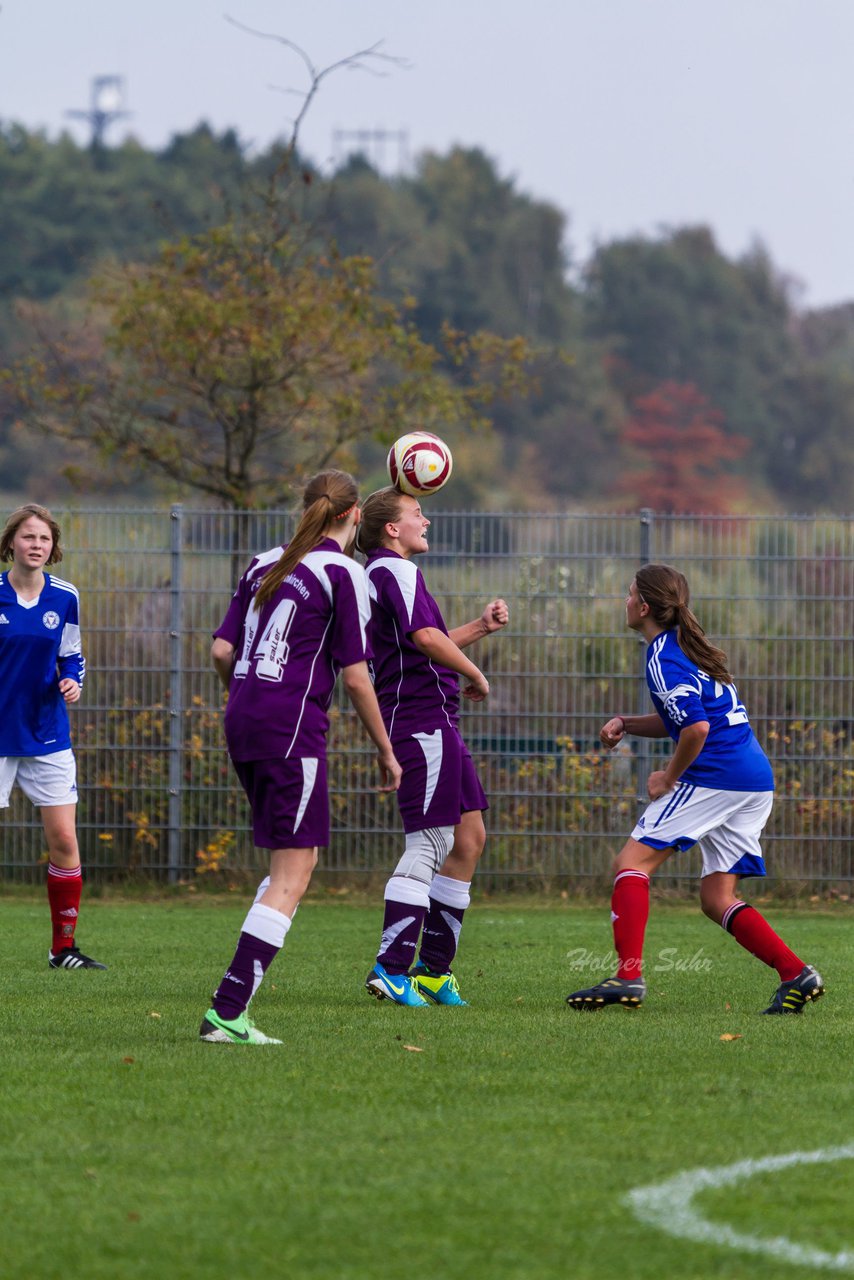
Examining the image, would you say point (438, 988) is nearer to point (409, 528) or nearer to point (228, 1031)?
point (228, 1031)

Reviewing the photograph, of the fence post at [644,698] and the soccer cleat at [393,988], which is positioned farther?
the fence post at [644,698]

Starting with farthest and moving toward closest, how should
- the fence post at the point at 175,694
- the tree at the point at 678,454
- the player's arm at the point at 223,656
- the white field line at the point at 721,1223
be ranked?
1. the tree at the point at 678,454
2. the fence post at the point at 175,694
3. the player's arm at the point at 223,656
4. the white field line at the point at 721,1223

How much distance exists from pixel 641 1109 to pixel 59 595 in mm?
4280

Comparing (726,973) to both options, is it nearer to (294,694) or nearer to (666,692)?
(666,692)

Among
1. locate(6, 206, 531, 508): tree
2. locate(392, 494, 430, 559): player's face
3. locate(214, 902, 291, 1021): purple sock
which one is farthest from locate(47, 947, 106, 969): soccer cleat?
locate(6, 206, 531, 508): tree

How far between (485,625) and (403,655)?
16.6 inches

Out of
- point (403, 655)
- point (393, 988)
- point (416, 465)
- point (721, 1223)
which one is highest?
point (416, 465)

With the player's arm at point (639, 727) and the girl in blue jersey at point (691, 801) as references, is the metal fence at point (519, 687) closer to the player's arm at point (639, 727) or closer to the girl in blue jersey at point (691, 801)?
the player's arm at point (639, 727)

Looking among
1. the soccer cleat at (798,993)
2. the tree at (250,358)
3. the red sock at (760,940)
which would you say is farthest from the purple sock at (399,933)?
the tree at (250,358)

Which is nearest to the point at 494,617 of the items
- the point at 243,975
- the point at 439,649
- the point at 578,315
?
the point at 439,649

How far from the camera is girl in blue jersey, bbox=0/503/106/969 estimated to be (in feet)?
26.9

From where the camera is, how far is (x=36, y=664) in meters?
8.25

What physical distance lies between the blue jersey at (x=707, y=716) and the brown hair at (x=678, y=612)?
0.11 feet

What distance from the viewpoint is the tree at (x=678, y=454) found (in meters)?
76.4
